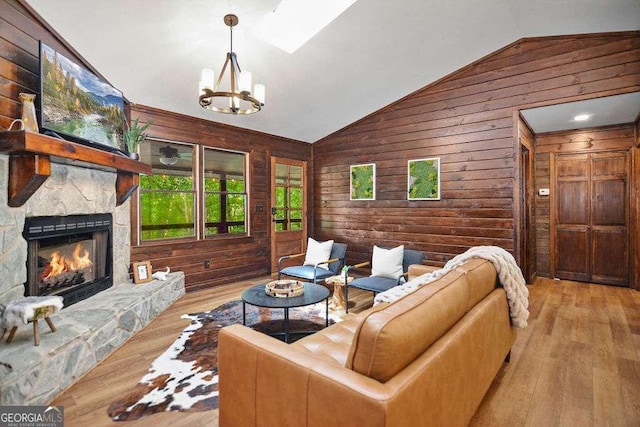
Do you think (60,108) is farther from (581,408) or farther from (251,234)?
(581,408)

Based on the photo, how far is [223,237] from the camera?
16.0 feet

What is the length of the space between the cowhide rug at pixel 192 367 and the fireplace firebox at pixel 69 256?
996mm

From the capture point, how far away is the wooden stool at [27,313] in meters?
2.02

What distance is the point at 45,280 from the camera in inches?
104

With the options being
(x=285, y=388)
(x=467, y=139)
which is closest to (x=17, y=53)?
(x=285, y=388)

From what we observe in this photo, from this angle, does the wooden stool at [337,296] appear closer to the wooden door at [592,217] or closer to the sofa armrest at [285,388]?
the sofa armrest at [285,388]

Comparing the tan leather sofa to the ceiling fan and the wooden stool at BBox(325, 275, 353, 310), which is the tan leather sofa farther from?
the ceiling fan

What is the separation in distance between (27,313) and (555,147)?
Result: 6669mm

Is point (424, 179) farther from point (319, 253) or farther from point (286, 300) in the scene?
point (286, 300)

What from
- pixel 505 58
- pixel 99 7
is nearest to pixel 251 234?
pixel 99 7

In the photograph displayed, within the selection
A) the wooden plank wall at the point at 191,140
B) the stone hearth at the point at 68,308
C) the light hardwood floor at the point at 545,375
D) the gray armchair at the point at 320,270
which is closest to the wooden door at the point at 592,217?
the light hardwood floor at the point at 545,375

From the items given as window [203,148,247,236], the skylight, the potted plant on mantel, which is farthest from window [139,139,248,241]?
the skylight

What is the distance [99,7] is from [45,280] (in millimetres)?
2288

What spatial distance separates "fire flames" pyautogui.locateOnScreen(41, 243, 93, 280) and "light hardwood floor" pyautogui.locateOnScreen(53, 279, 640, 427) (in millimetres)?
869
